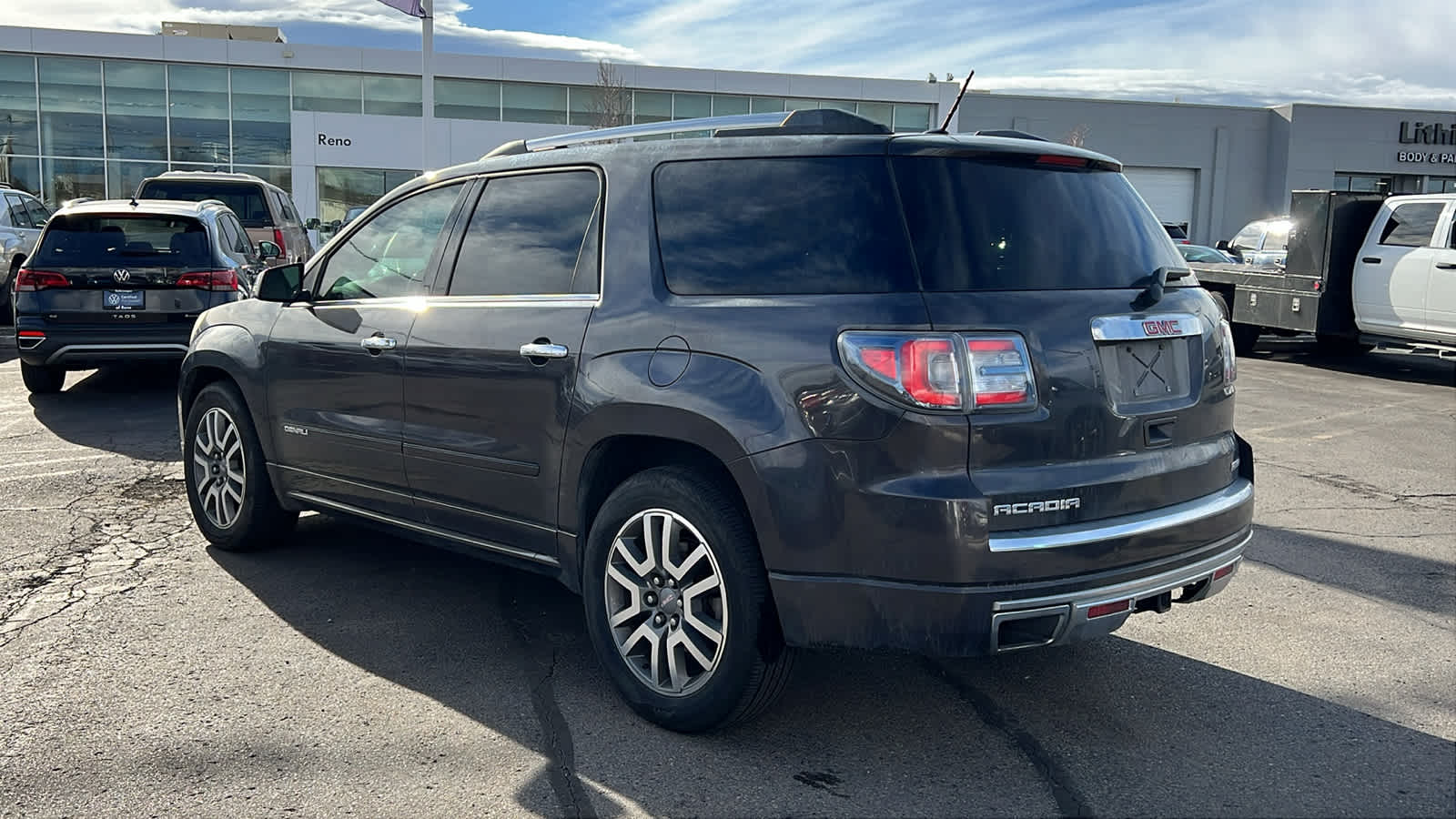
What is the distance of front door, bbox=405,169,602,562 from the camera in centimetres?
418

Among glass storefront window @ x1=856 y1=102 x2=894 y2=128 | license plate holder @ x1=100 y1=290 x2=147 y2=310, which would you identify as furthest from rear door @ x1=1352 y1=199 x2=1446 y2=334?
glass storefront window @ x1=856 y1=102 x2=894 y2=128

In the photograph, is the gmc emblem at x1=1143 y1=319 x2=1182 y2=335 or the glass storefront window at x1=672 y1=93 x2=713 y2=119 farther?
the glass storefront window at x1=672 y1=93 x2=713 y2=119

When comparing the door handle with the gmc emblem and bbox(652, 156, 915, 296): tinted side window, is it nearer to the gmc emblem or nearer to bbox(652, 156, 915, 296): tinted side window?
bbox(652, 156, 915, 296): tinted side window

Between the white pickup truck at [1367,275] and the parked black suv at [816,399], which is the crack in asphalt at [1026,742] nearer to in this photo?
the parked black suv at [816,399]

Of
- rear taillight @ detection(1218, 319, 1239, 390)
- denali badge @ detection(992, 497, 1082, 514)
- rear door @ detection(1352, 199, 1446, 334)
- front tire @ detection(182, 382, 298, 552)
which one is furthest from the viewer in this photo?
rear door @ detection(1352, 199, 1446, 334)

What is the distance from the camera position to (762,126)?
12.9 ft

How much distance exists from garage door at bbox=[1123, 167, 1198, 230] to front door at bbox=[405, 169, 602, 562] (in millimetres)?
50037

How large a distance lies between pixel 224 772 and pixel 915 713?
209cm

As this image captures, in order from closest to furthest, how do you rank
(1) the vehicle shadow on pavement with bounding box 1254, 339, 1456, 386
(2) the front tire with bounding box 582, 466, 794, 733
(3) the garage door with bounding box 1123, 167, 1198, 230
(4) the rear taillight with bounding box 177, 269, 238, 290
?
(2) the front tire with bounding box 582, 466, 794, 733, (4) the rear taillight with bounding box 177, 269, 238, 290, (1) the vehicle shadow on pavement with bounding box 1254, 339, 1456, 386, (3) the garage door with bounding box 1123, 167, 1198, 230

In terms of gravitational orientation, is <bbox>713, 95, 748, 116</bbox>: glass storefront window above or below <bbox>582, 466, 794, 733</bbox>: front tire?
above

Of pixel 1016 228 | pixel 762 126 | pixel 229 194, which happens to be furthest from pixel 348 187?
pixel 1016 228

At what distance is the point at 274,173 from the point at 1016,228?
37311 millimetres

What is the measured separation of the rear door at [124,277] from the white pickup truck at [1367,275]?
11248 millimetres

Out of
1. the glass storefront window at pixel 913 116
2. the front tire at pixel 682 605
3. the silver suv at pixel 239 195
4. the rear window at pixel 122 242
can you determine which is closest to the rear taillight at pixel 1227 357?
the front tire at pixel 682 605
